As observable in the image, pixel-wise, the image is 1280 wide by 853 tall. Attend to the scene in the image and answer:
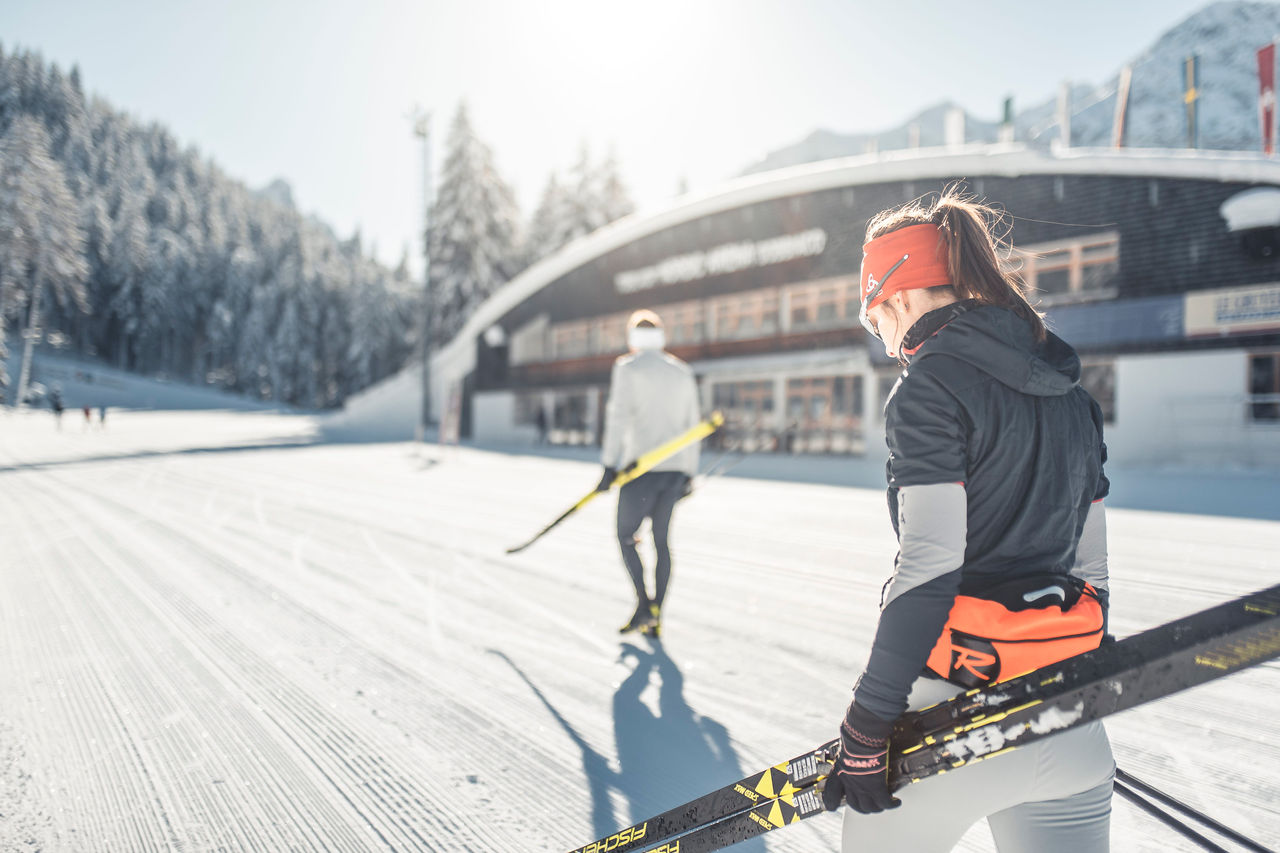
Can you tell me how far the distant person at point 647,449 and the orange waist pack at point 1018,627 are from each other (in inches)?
111

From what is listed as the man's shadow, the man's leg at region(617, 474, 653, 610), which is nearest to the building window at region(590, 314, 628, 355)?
the man's leg at region(617, 474, 653, 610)

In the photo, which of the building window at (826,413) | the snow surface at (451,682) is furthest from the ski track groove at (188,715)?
the building window at (826,413)

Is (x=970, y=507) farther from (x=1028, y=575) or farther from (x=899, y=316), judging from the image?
(x=899, y=316)

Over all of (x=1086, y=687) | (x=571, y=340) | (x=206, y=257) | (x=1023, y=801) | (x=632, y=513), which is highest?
(x=206, y=257)

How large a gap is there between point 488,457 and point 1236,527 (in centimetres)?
1729

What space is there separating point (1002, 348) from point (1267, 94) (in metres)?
22.3

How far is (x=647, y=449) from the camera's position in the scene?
405 cm

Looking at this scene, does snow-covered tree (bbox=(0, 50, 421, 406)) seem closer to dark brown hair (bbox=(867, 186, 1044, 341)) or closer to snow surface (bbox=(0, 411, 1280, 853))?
snow surface (bbox=(0, 411, 1280, 853))

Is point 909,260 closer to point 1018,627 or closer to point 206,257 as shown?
point 1018,627

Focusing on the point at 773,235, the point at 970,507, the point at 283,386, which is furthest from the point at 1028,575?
the point at 283,386

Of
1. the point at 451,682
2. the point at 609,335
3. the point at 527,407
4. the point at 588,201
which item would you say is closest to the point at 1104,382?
the point at 609,335

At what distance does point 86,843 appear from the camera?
7.17 ft

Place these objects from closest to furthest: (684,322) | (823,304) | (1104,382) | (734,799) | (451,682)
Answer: (734,799)
(451,682)
(1104,382)
(823,304)
(684,322)

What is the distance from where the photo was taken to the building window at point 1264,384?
1369cm
